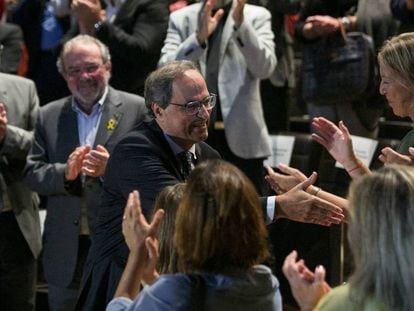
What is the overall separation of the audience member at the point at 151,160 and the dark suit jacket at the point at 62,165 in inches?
47.9

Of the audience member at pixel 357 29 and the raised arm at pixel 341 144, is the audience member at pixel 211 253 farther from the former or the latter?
the audience member at pixel 357 29

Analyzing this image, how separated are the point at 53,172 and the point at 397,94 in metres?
2.01

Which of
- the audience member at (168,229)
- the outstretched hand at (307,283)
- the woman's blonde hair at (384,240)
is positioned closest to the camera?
the woman's blonde hair at (384,240)

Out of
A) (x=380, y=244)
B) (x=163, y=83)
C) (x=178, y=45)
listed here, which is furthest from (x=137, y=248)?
(x=178, y=45)

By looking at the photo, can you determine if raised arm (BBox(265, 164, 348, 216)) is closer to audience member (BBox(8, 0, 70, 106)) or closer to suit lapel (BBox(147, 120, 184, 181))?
suit lapel (BBox(147, 120, 184, 181))

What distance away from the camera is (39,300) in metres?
7.22

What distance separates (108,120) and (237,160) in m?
1.08

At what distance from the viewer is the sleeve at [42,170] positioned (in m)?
5.90

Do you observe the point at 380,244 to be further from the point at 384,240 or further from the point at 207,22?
the point at 207,22

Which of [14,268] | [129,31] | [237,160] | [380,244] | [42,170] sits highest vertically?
[380,244]

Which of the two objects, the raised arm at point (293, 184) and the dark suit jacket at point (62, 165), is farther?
the dark suit jacket at point (62, 165)

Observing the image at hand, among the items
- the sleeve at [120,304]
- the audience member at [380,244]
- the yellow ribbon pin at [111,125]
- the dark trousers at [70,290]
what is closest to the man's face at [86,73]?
the yellow ribbon pin at [111,125]

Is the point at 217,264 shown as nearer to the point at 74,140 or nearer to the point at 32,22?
the point at 74,140

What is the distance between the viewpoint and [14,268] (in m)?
6.41
